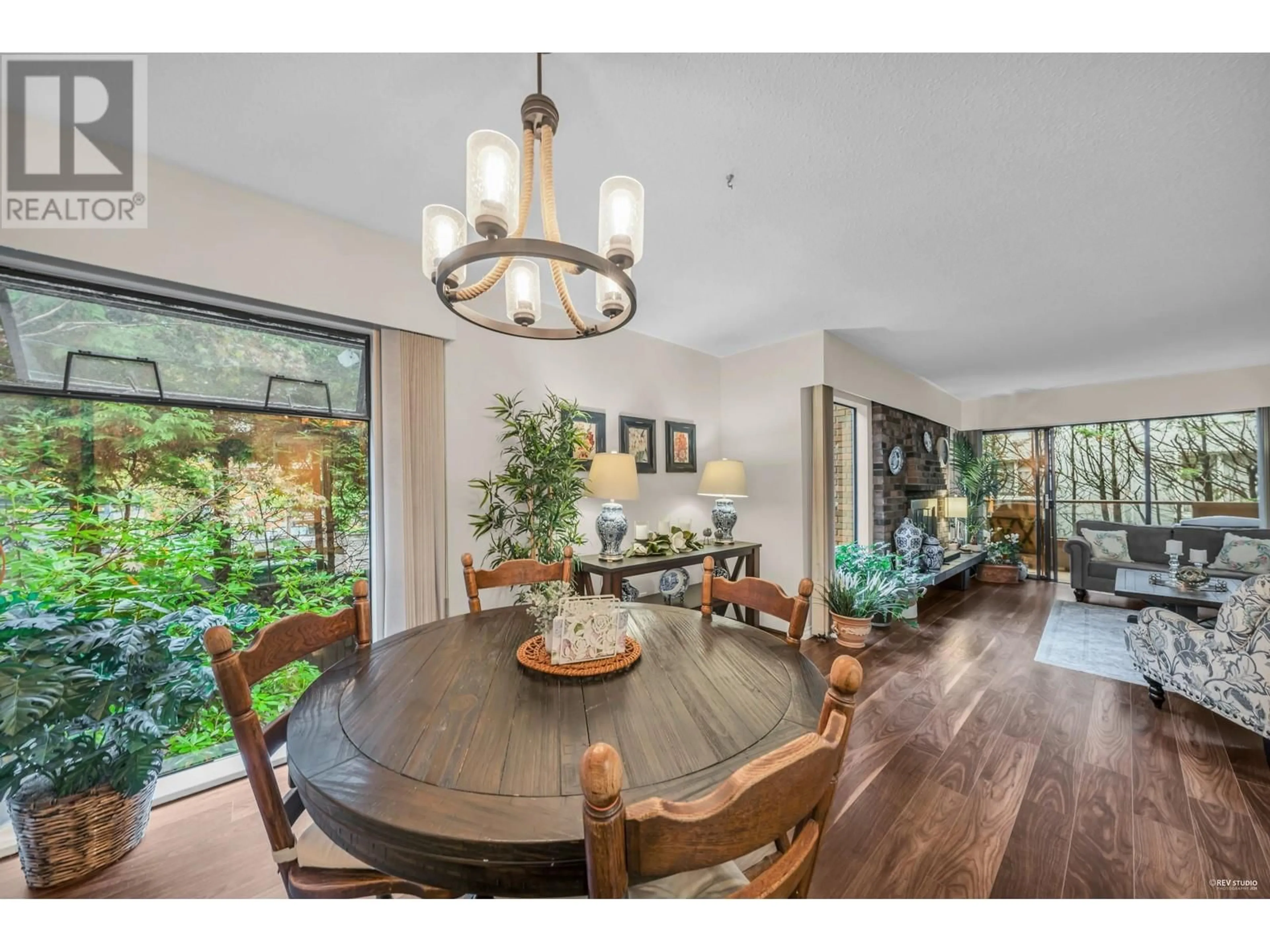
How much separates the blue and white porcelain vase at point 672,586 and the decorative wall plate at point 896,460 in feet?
8.69

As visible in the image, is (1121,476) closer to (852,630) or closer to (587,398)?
(852,630)

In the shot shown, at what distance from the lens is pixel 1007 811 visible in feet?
5.92

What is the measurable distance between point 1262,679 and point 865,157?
2808 mm

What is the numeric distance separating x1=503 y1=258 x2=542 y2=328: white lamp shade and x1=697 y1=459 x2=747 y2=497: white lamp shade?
7.80 feet

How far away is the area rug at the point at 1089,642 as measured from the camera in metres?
Result: 3.17

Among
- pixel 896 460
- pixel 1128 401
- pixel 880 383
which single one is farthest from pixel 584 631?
pixel 1128 401

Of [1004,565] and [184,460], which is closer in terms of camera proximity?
[184,460]

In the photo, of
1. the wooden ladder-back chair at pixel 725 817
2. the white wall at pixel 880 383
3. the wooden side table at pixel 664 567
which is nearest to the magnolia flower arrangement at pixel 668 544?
the wooden side table at pixel 664 567

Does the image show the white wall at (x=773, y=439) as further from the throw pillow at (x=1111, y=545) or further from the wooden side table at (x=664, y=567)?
the throw pillow at (x=1111, y=545)

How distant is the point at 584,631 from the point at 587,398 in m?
2.25

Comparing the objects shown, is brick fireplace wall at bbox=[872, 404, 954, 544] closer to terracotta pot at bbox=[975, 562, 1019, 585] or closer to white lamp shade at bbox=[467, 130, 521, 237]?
terracotta pot at bbox=[975, 562, 1019, 585]

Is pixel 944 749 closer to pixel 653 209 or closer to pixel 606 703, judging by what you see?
pixel 606 703

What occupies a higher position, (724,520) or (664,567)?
(724,520)

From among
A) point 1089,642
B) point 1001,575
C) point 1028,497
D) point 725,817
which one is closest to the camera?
point 725,817
